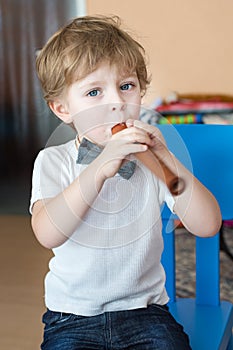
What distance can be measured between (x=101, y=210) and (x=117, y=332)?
0.17 meters

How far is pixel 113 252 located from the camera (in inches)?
34.7

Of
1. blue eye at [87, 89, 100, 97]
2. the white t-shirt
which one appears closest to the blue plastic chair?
the white t-shirt

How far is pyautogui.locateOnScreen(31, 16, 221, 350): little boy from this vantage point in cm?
82

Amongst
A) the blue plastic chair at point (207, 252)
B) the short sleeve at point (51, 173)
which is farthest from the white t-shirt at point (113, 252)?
the blue plastic chair at point (207, 252)

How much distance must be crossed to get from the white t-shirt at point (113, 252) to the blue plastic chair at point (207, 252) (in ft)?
0.34

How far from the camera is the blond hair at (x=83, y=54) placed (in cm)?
83

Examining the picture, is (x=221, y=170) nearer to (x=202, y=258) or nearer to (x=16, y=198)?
(x=202, y=258)

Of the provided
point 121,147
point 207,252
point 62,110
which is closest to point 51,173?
point 62,110

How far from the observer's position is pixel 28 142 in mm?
2857

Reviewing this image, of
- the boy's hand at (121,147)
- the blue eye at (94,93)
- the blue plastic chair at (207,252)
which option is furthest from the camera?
the blue plastic chair at (207,252)

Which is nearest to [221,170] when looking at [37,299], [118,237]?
[118,237]

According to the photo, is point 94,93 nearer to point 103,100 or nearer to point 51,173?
point 103,100

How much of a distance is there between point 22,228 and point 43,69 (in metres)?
1.80

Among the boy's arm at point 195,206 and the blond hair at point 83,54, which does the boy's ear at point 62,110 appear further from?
the boy's arm at point 195,206
